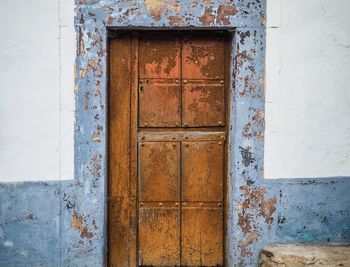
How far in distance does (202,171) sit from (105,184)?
743 mm

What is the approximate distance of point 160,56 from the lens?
12.4 ft

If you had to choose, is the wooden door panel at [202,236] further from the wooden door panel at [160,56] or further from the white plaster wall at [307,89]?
the wooden door panel at [160,56]

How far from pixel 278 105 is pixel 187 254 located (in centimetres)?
133

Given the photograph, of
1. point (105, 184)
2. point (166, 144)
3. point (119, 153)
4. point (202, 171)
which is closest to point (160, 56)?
point (166, 144)

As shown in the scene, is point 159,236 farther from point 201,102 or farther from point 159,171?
point 201,102

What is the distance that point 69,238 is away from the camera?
3639mm

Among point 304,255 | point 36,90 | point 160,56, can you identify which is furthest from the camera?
point 160,56

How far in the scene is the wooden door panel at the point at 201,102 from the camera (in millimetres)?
3807

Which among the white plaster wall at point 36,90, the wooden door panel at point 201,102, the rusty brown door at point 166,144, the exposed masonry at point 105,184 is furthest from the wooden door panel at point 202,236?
the white plaster wall at point 36,90

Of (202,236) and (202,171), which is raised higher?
(202,171)

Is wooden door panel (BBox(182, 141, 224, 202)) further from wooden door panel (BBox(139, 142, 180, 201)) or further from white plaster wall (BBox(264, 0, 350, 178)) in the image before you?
white plaster wall (BBox(264, 0, 350, 178))

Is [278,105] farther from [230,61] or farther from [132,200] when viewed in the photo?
[132,200]

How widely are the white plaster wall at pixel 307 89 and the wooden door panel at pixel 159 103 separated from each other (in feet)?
2.25

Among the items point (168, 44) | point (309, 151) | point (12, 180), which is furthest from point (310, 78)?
point (12, 180)
